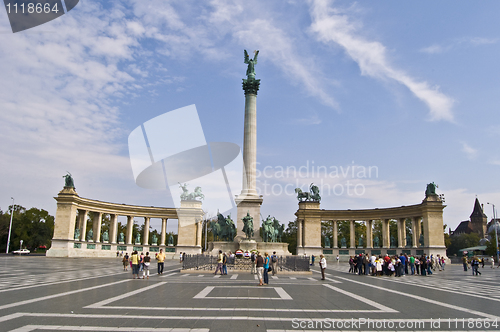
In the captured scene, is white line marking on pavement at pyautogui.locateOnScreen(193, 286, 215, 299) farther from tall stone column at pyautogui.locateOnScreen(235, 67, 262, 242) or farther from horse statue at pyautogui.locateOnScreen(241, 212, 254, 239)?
tall stone column at pyautogui.locateOnScreen(235, 67, 262, 242)

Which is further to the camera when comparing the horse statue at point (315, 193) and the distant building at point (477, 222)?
the distant building at point (477, 222)

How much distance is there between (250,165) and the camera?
164 feet

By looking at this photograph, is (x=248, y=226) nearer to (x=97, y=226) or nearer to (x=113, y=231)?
(x=113, y=231)

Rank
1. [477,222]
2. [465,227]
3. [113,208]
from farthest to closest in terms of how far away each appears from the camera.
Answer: [465,227], [477,222], [113,208]

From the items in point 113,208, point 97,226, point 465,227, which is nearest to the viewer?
point 113,208

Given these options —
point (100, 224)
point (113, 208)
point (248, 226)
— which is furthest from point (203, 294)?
point (100, 224)

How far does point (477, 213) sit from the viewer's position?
181 meters

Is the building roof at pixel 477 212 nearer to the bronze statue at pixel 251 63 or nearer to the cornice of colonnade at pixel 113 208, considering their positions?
the cornice of colonnade at pixel 113 208

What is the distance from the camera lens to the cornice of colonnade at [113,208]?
7256 cm

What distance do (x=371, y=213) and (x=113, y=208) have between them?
53733mm

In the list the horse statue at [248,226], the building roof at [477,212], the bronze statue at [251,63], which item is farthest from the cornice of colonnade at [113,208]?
the building roof at [477,212]

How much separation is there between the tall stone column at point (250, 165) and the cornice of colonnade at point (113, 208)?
3928cm

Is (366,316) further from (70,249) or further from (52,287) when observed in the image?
(70,249)

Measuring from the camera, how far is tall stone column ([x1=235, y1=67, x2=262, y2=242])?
47.5m
